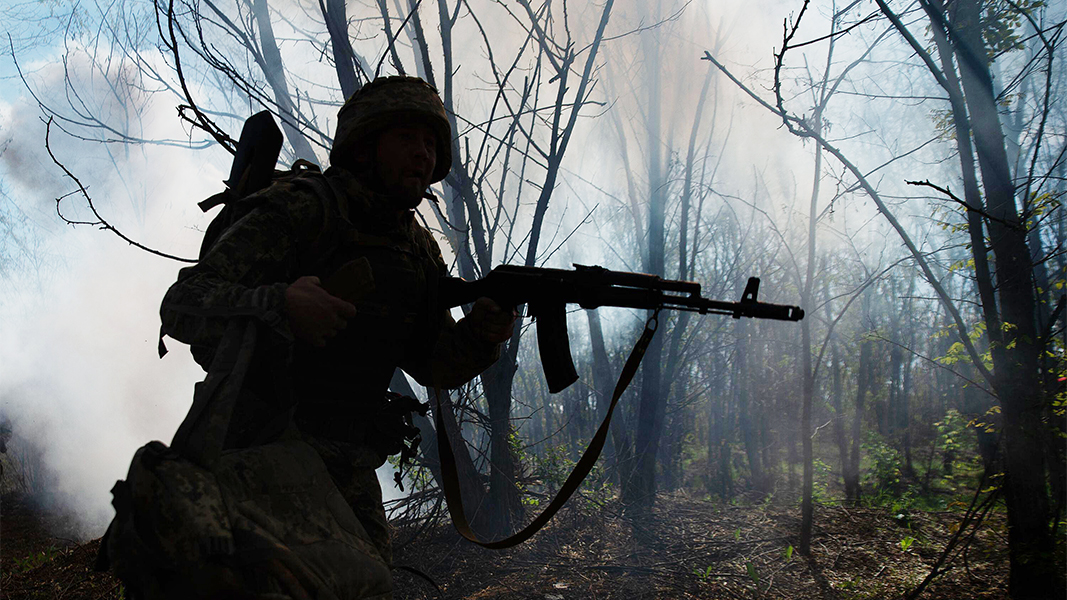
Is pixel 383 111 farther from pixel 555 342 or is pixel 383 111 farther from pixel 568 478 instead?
pixel 568 478

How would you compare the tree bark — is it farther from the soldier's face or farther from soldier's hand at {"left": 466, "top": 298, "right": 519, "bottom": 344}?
the soldier's face

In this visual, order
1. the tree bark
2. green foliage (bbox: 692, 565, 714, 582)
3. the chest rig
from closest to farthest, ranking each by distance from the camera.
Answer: the chest rig < the tree bark < green foliage (bbox: 692, 565, 714, 582)

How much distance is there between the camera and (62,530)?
24.6 ft

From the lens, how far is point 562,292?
2.18m

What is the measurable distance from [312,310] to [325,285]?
172 millimetres

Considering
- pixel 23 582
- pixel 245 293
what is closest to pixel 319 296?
pixel 245 293

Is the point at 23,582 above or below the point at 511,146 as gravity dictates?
below

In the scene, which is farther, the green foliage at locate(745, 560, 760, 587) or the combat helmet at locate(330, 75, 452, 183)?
the green foliage at locate(745, 560, 760, 587)

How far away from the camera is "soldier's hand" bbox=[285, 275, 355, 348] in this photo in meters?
1.57

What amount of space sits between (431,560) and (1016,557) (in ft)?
14.6

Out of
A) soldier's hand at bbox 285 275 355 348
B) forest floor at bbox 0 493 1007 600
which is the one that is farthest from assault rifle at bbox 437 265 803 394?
→ forest floor at bbox 0 493 1007 600

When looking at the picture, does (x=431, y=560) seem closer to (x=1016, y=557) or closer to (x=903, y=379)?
(x=1016, y=557)

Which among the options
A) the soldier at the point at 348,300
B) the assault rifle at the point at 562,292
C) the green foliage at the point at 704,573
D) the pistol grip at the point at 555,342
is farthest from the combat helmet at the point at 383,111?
the green foliage at the point at 704,573

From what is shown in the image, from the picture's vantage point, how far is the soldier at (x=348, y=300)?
5.28 ft
